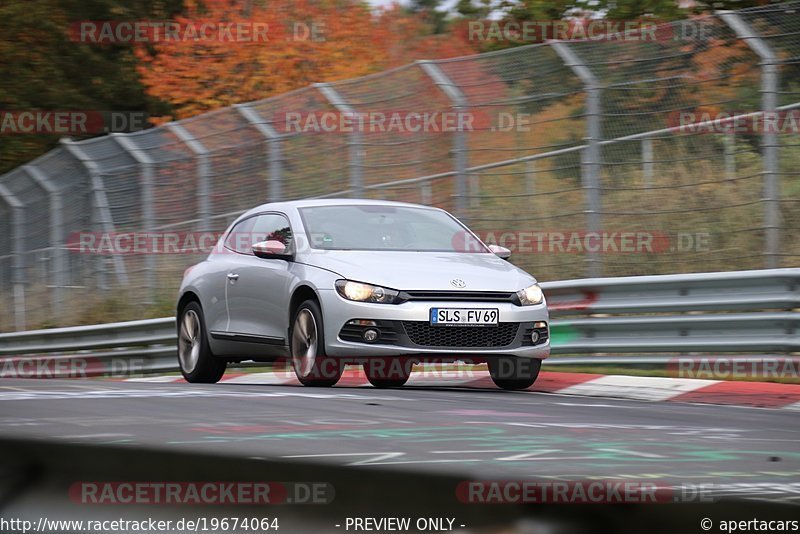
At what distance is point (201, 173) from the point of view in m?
16.7

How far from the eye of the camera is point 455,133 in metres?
12.8

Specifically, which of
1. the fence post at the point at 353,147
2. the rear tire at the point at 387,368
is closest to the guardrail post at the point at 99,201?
the fence post at the point at 353,147

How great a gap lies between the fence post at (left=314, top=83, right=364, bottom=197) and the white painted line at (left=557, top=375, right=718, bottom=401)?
15.5 feet

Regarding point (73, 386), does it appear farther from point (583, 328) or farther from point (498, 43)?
point (498, 43)

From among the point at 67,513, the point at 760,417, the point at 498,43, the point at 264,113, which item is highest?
the point at 498,43

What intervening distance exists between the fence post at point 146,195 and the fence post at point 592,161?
7695mm

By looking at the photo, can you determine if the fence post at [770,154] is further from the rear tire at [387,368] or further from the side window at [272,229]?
the side window at [272,229]

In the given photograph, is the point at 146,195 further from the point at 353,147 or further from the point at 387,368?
the point at 387,368

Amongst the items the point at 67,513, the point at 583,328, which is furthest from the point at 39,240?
the point at 67,513

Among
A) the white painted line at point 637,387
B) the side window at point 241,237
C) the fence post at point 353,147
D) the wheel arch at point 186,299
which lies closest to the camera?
the white painted line at point 637,387

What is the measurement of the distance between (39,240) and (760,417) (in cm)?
1543

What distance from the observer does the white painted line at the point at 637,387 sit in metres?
9.24

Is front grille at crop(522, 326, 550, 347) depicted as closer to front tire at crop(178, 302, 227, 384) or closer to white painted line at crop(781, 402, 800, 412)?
white painted line at crop(781, 402, 800, 412)

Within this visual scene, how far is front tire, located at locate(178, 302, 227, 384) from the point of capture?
10.9 m
